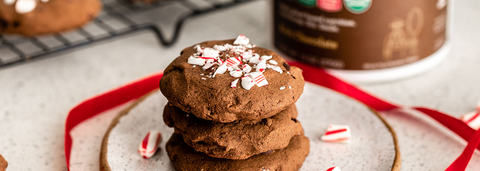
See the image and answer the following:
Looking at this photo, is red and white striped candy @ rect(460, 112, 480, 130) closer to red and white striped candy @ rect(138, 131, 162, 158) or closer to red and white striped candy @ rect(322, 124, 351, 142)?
red and white striped candy @ rect(322, 124, 351, 142)

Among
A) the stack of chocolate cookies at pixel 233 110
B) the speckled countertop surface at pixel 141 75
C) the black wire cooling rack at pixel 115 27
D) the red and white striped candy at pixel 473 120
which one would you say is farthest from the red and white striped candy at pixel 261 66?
the black wire cooling rack at pixel 115 27

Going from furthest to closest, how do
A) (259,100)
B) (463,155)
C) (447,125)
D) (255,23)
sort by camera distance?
1. (255,23)
2. (447,125)
3. (463,155)
4. (259,100)

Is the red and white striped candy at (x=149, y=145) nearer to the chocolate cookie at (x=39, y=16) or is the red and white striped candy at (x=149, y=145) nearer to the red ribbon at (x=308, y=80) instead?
the red ribbon at (x=308, y=80)

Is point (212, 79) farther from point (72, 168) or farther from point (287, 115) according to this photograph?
point (72, 168)

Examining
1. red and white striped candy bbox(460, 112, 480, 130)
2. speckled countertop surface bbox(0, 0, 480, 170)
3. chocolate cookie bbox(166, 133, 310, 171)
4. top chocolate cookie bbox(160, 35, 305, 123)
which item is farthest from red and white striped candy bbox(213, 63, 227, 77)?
red and white striped candy bbox(460, 112, 480, 130)

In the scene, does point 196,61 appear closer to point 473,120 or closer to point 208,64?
point 208,64

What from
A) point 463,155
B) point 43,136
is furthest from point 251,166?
point 43,136
